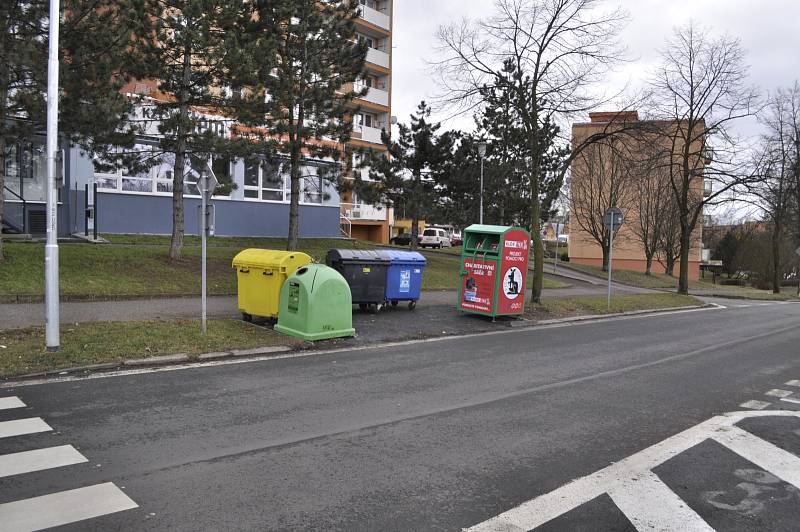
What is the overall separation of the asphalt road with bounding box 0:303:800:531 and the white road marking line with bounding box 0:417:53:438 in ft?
0.11

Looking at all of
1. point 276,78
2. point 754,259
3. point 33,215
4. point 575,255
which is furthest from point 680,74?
point 754,259

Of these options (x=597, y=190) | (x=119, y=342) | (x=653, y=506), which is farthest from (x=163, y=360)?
(x=597, y=190)

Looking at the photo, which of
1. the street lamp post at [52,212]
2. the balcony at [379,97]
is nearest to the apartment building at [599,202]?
the balcony at [379,97]

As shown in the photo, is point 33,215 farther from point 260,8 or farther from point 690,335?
point 690,335

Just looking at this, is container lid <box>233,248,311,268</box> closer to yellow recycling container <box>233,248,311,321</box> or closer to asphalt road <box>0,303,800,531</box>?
yellow recycling container <box>233,248,311,321</box>

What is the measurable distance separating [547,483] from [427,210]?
2471 cm

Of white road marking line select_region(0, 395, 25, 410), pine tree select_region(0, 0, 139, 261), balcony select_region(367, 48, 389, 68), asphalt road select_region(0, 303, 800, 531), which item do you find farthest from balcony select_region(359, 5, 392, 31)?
white road marking line select_region(0, 395, 25, 410)

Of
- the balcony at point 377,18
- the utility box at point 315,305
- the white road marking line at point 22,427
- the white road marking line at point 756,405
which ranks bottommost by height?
the white road marking line at point 756,405

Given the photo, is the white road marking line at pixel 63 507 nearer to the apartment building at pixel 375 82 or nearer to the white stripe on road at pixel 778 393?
the white stripe on road at pixel 778 393

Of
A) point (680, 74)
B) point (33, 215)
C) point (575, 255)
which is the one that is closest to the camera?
point (33, 215)

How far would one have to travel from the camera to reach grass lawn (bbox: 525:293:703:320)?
54.3 ft

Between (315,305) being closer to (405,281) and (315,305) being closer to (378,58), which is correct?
(405,281)

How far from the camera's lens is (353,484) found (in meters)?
4.34

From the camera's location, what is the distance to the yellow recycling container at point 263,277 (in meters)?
11.0
